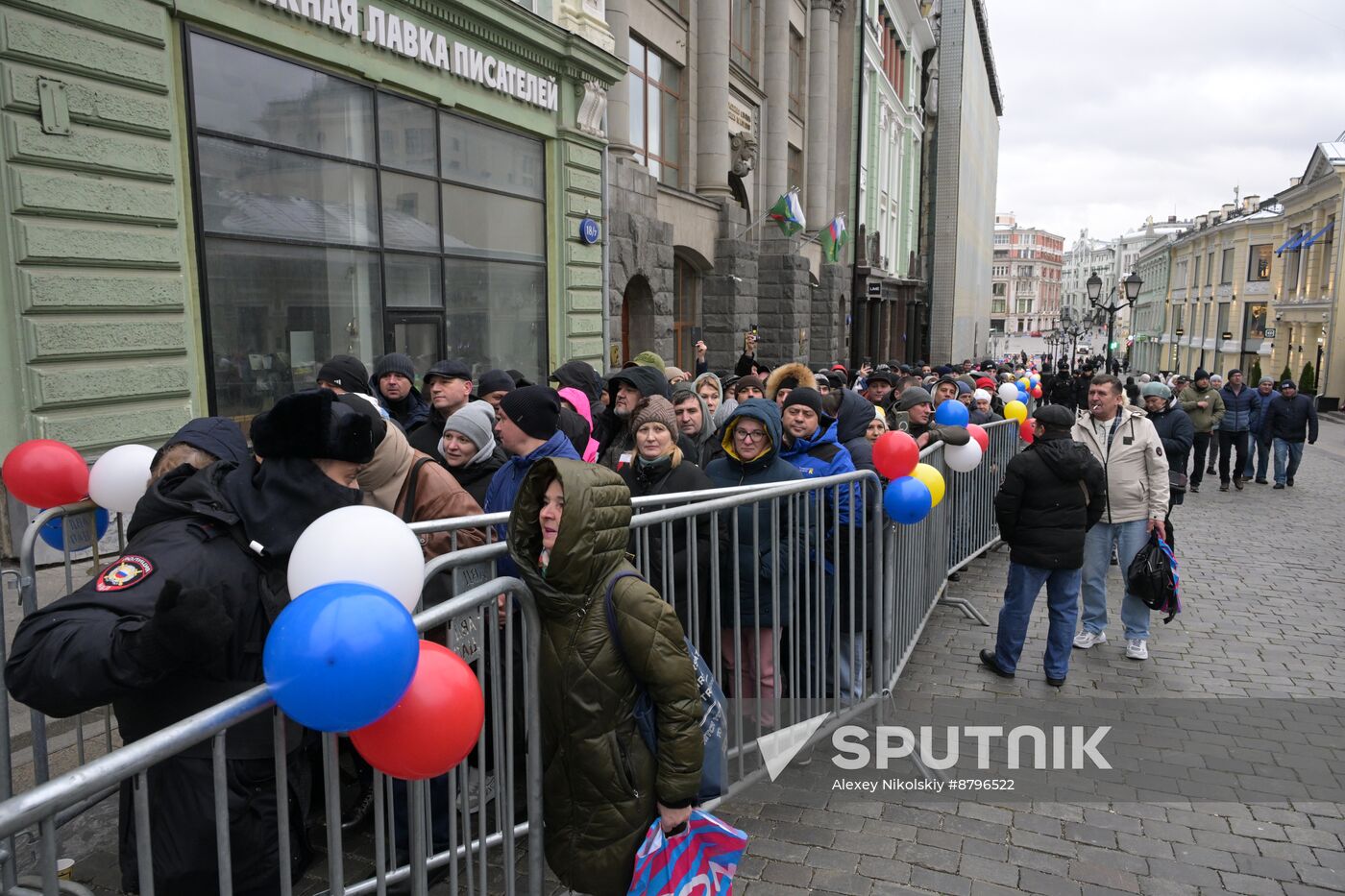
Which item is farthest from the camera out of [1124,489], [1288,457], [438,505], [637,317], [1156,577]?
[637,317]

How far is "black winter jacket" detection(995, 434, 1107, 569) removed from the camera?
18.5 ft

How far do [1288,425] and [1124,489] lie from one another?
10.6 meters

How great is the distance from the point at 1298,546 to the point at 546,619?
418 inches

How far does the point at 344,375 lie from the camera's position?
6.93 metres

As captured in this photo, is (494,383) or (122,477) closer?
(122,477)

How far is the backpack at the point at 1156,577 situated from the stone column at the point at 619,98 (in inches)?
441

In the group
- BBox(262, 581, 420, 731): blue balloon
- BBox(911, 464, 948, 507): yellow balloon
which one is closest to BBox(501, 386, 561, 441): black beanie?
BBox(911, 464, 948, 507): yellow balloon

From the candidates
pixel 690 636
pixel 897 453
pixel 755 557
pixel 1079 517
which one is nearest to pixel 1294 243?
pixel 1079 517

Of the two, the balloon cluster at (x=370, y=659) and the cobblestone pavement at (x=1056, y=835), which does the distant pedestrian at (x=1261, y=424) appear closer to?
the cobblestone pavement at (x=1056, y=835)

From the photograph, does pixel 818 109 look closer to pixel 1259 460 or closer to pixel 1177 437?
pixel 1259 460

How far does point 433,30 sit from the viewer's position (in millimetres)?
10648

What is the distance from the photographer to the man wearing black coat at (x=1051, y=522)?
564 cm

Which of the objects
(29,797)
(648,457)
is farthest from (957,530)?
(29,797)

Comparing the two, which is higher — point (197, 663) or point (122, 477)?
point (122, 477)
